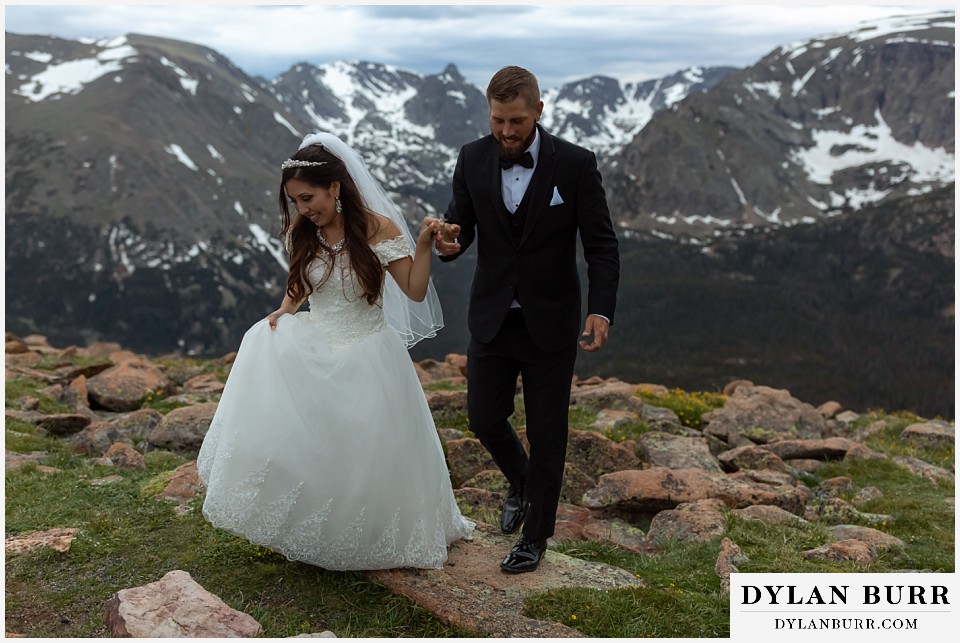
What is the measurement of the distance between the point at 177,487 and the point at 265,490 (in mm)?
3133

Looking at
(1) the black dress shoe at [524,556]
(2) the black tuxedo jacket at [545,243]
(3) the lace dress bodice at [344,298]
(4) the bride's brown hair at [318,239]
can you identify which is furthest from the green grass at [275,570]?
(4) the bride's brown hair at [318,239]

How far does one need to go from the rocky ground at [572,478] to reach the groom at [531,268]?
2.38ft

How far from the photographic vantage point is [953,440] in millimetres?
16078

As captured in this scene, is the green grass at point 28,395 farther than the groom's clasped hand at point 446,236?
Yes

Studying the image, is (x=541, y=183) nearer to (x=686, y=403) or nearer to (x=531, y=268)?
(x=531, y=268)

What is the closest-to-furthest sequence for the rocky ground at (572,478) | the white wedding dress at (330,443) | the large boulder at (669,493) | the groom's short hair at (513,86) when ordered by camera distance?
the groom's short hair at (513,86)
the rocky ground at (572,478)
the white wedding dress at (330,443)
the large boulder at (669,493)

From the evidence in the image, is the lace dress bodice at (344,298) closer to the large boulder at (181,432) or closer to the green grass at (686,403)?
the large boulder at (181,432)

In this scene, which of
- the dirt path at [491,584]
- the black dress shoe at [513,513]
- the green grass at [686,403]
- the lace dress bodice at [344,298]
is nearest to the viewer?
the dirt path at [491,584]

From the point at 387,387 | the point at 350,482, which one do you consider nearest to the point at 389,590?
the point at 350,482

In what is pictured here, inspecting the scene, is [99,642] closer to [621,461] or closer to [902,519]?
[621,461]

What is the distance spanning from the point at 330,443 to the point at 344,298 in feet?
3.77

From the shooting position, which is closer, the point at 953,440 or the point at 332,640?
the point at 332,640

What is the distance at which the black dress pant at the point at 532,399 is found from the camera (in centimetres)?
685

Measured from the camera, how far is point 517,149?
6.43 m
